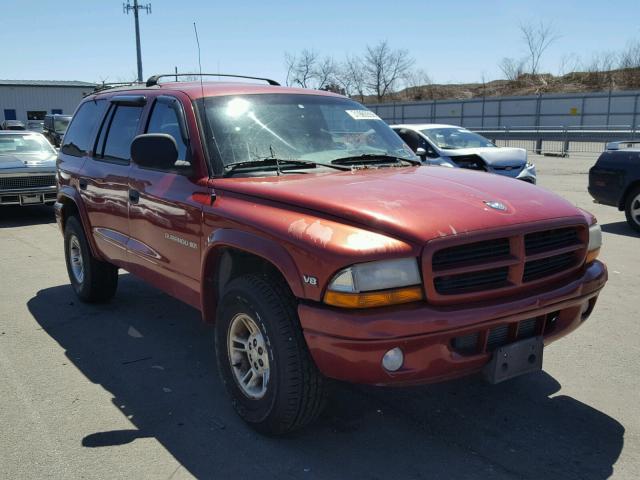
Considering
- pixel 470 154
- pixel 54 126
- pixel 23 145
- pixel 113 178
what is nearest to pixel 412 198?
pixel 113 178

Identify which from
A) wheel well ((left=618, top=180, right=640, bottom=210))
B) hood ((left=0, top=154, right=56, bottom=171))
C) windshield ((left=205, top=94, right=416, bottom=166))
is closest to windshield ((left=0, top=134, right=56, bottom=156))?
hood ((left=0, top=154, right=56, bottom=171))

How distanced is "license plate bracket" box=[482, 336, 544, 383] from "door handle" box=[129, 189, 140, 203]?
276cm

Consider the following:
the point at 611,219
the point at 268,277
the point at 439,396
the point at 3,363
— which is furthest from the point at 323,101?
the point at 611,219

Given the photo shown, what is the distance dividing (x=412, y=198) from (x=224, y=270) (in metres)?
1.26

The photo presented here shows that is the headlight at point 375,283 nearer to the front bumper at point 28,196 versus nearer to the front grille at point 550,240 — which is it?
the front grille at point 550,240

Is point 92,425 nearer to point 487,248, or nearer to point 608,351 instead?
point 487,248

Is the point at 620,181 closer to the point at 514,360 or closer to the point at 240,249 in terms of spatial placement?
the point at 514,360

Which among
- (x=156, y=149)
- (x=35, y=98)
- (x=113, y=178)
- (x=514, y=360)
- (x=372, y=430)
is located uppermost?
(x=35, y=98)

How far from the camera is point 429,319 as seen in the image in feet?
9.31

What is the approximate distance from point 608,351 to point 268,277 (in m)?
2.75

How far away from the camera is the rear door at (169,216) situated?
395 cm

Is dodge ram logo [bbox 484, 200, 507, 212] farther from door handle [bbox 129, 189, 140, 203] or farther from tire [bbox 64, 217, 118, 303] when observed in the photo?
tire [bbox 64, 217, 118, 303]

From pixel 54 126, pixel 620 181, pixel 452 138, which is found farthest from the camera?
pixel 54 126

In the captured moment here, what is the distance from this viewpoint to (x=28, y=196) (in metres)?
11.1
